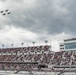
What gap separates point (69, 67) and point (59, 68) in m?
3.97

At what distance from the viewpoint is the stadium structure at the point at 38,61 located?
3184 inches

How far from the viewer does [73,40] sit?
3826 inches

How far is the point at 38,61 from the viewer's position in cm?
9119

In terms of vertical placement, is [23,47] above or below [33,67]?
above

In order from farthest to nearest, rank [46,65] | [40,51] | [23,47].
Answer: [23,47] → [40,51] → [46,65]

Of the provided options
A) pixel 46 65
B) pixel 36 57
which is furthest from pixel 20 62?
pixel 46 65

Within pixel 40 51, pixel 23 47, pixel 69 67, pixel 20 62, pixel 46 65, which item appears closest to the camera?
pixel 69 67

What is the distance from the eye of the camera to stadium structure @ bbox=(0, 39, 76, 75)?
80.9 meters

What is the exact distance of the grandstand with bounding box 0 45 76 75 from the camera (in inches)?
3187

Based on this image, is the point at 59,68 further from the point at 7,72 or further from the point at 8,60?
the point at 8,60

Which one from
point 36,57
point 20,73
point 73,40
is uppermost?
point 73,40

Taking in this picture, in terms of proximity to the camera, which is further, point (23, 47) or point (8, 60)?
point (23, 47)

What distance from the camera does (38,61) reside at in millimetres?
91188

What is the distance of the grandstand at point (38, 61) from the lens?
80938mm
